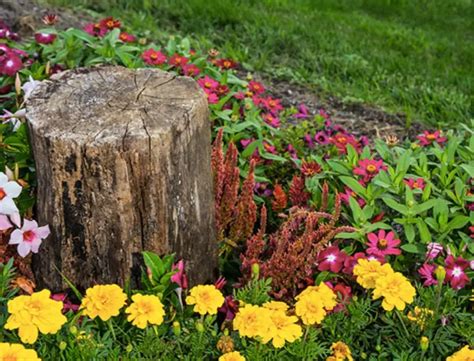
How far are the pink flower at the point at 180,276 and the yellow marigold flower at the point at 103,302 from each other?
0.28 meters

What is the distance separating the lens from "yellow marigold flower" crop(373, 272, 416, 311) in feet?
9.25

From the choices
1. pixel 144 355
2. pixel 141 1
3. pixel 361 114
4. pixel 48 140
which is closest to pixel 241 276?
pixel 144 355

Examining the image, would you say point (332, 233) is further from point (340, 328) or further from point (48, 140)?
point (48, 140)

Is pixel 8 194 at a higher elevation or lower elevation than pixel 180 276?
higher

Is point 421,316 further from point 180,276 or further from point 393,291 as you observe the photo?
point 180,276

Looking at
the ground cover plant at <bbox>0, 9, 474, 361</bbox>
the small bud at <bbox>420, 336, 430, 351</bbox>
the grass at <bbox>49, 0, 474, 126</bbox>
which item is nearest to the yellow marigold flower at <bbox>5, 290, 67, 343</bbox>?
the ground cover plant at <bbox>0, 9, 474, 361</bbox>

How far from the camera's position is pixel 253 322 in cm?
270

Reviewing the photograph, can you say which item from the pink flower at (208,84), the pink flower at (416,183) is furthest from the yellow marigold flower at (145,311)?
the pink flower at (208,84)

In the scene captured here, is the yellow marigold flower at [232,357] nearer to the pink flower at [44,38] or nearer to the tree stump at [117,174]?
the tree stump at [117,174]

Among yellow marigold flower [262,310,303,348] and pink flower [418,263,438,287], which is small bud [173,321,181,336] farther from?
pink flower [418,263,438,287]

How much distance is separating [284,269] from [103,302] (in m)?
0.76

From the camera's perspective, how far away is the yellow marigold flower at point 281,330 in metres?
2.67

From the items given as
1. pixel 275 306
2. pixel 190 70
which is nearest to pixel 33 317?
pixel 275 306

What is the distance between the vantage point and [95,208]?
294 cm
